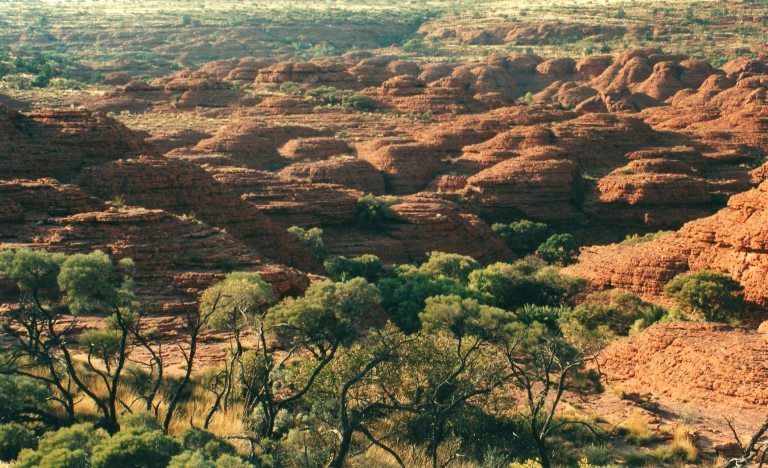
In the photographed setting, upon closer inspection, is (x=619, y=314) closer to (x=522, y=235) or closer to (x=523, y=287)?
(x=523, y=287)

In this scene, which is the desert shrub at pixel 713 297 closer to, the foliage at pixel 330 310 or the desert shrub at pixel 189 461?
the foliage at pixel 330 310

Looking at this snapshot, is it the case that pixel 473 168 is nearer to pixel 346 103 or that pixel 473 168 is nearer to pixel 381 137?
pixel 381 137

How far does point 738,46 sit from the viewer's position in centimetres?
11519

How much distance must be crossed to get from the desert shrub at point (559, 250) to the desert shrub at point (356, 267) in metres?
8.61

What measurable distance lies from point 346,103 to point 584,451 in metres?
53.7

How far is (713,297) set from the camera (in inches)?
944

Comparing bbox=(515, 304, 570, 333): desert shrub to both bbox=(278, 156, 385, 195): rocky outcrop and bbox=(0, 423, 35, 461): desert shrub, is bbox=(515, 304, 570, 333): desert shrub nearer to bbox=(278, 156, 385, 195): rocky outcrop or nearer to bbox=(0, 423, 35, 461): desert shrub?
bbox=(0, 423, 35, 461): desert shrub

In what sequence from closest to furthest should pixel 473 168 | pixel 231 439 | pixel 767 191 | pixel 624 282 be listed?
pixel 231 439 → pixel 767 191 → pixel 624 282 → pixel 473 168

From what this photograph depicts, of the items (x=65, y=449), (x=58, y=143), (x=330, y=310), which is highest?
(x=65, y=449)

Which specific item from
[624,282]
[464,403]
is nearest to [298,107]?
[624,282]

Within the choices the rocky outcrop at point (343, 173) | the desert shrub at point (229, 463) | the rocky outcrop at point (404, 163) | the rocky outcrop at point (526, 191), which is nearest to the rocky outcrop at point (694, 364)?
the desert shrub at point (229, 463)

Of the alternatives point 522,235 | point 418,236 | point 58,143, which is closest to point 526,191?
point 522,235

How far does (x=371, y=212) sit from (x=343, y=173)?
9.14 m

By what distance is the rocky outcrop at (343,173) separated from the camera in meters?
45.1
